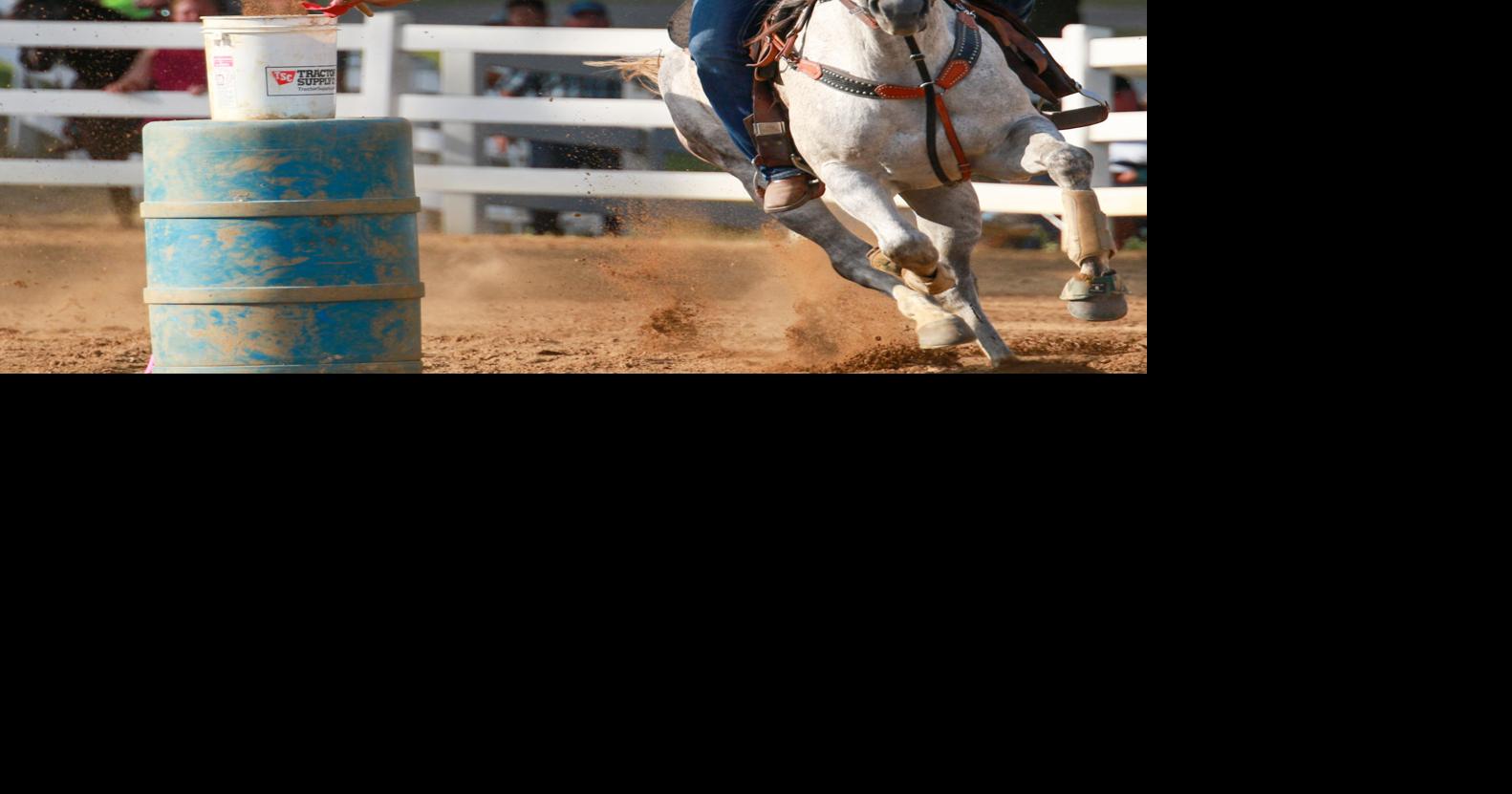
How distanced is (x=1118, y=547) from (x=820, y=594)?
539 millimetres

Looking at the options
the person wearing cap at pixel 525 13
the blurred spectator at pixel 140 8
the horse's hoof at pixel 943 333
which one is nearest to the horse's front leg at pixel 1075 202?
the horse's hoof at pixel 943 333

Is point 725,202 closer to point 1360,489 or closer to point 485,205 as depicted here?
point 485,205

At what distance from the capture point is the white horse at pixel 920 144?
5020mm

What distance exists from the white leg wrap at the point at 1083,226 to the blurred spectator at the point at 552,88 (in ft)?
19.8

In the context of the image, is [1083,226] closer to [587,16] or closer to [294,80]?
[294,80]

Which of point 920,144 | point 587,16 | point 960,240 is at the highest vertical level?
point 587,16

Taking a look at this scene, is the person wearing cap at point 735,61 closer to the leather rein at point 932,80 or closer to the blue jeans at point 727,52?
the blue jeans at point 727,52

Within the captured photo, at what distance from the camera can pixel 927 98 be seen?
5.29 meters

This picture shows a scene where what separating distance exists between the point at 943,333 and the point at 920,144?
63cm

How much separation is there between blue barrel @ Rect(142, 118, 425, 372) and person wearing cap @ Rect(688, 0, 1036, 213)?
1378mm

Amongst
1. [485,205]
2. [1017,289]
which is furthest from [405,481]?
[485,205]

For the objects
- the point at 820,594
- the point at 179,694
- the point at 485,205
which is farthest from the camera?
the point at 485,205

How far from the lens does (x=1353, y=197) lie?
115 inches

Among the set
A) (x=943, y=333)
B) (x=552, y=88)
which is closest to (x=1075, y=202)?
(x=943, y=333)
